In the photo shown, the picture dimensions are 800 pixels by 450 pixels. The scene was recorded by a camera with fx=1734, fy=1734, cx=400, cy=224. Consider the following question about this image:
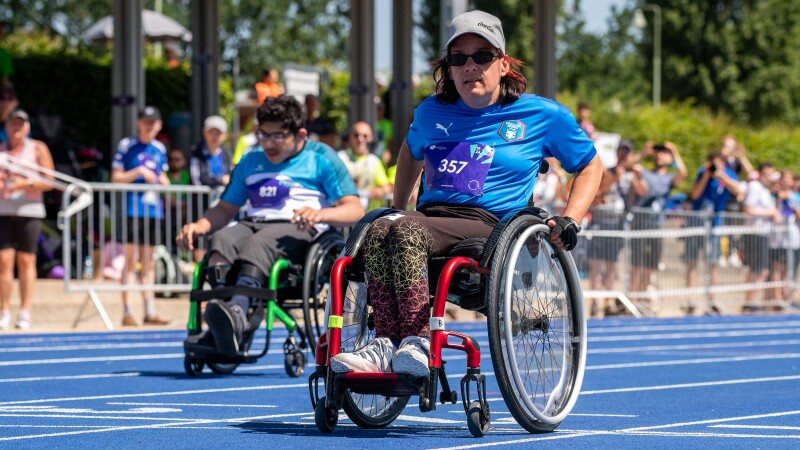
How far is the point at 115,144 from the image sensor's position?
17.9 metres


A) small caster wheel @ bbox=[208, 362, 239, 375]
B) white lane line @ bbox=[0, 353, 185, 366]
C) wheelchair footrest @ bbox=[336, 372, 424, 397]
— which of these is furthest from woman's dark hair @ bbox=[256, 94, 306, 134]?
wheelchair footrest @ bbox=[336, 372, 424, 397]

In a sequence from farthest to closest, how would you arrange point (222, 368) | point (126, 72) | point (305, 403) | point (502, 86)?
1. point (126, 72)
2. point (222, 368)
3. point (305, 403)
4. point (502, 86)

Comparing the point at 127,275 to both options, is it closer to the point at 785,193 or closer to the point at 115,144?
the point at 115,144

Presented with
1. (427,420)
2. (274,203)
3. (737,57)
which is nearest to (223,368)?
(274,203)

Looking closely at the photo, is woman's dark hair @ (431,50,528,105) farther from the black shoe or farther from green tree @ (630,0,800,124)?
green tree @ (630,0,800,124)

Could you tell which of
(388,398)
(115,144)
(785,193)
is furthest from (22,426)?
(785,193)

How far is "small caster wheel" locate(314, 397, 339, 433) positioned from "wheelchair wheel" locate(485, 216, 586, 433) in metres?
0.72

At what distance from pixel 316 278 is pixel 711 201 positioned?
1126cm

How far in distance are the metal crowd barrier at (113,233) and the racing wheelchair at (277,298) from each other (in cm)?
497

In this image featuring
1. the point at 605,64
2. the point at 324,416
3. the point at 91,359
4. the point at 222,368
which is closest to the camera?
the point at 324,416

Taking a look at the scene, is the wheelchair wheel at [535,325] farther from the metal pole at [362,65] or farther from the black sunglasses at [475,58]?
the metal pole at [362,65]

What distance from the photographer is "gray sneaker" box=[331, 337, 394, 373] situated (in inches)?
263

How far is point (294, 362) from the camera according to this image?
10.3 metres

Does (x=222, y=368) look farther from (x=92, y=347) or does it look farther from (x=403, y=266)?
(x=403, y=266)
